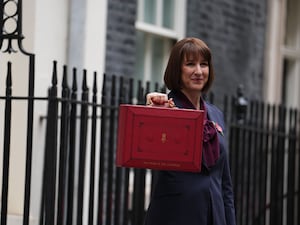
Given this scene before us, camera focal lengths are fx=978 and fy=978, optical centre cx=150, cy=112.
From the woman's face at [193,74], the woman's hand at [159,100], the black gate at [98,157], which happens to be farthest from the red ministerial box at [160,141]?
the black gate at [98,157]

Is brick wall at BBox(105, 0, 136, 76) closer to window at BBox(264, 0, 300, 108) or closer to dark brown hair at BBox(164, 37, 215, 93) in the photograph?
window at BBox(264, 0, 300, 108)

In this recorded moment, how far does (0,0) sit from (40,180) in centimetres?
257

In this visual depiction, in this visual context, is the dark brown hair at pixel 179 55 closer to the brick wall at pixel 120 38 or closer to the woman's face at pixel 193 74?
the woman's face at pixel 193 74

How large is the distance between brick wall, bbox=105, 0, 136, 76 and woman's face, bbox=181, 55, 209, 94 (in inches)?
141

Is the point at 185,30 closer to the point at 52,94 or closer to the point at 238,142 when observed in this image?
the point at 238,142

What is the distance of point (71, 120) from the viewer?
20.4 feet

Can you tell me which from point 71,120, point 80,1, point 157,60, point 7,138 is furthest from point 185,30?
point 7,138

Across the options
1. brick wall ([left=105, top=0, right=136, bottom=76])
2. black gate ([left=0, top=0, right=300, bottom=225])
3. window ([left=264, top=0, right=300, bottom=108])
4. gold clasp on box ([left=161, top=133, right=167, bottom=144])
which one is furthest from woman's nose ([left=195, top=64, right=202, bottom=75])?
window ([left=264, top=0, right=300, bottom=108])

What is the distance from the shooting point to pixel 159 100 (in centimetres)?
507

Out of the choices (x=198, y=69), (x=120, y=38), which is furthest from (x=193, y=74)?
(x=120, y=38)

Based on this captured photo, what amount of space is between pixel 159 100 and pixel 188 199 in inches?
21.7

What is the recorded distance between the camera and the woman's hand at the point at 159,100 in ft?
16.6

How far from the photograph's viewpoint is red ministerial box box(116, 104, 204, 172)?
5027mm

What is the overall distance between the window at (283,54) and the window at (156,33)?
88.1 inches
